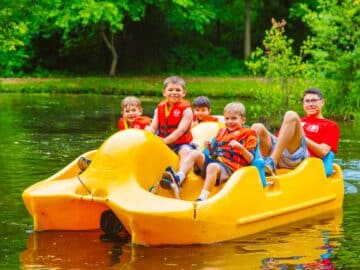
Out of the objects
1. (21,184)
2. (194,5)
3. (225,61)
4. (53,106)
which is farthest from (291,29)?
(21,184)

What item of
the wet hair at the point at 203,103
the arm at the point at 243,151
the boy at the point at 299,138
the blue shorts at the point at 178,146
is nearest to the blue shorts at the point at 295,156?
the boy at the point at 299,138

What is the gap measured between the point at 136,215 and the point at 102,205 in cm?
87

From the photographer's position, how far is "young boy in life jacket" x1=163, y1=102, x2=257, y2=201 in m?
8.17

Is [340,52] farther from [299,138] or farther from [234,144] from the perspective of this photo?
[234,144]

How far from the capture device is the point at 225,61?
37344 millimetres

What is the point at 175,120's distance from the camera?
29.5ft

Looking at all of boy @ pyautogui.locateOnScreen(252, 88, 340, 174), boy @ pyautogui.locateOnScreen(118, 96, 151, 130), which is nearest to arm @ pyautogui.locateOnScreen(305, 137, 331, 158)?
boy @ pyautogui.locateOnScreen(252, 88, 340, 174)

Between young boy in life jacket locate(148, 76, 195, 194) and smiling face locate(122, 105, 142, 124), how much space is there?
356mm

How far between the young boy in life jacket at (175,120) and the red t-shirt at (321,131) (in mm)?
1424

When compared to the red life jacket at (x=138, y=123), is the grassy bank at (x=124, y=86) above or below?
below

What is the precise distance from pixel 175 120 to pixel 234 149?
3.02 feet

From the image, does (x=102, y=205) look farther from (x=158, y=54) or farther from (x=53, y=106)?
(x=158, y=54)

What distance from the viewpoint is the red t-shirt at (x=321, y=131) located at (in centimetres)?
955

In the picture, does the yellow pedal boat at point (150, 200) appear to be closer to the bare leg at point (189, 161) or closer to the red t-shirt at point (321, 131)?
the bare leg at point (189, 161)
